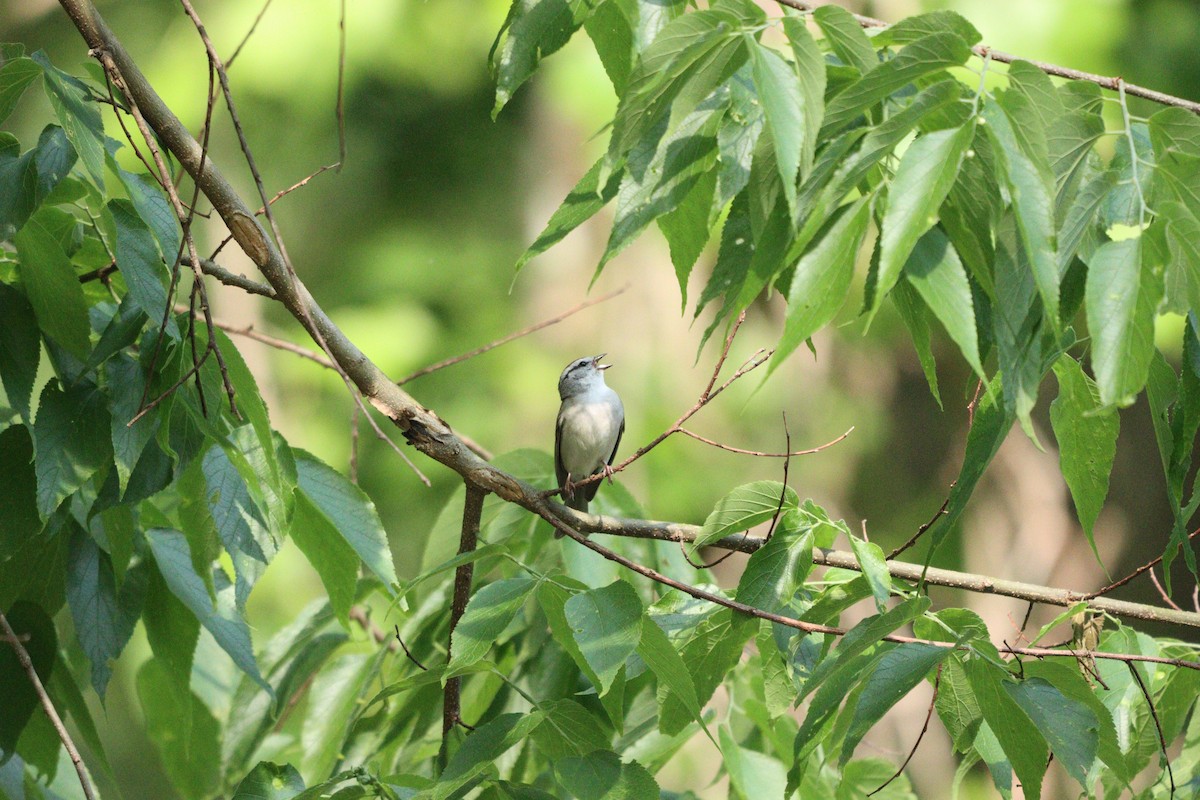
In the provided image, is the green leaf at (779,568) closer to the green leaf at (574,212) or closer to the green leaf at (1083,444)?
the green leaf at (1083,444)

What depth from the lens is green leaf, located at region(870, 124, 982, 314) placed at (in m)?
1.15

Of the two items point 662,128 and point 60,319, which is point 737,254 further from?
point 60,319

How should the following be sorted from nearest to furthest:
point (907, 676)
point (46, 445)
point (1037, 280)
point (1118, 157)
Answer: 1. point (1037, 280)
2. point (1118, 157)
3. point (907, 676)
4. point (46, 445)

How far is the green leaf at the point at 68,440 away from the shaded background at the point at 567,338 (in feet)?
13.6

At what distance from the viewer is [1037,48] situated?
5777mm

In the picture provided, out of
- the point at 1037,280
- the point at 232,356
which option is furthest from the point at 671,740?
the point at 1037,280

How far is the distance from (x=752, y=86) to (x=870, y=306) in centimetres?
39

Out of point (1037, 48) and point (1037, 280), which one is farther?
point (1037, 48)

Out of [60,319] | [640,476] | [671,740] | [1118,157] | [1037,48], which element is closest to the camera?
[1118,157]

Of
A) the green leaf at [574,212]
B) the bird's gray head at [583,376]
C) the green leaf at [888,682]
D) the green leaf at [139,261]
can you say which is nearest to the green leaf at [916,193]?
the green leaf at [574,212]

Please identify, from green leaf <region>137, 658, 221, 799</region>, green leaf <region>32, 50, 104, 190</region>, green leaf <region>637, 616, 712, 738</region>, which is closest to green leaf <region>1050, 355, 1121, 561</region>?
green leaf <region>637, 616, 712, 738</region>

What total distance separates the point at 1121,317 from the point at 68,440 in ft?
5.06

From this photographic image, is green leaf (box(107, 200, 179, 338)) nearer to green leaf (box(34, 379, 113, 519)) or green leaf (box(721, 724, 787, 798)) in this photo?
green leaf (box(34, 379, 113, 519))

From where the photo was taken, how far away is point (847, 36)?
139 centimetres
